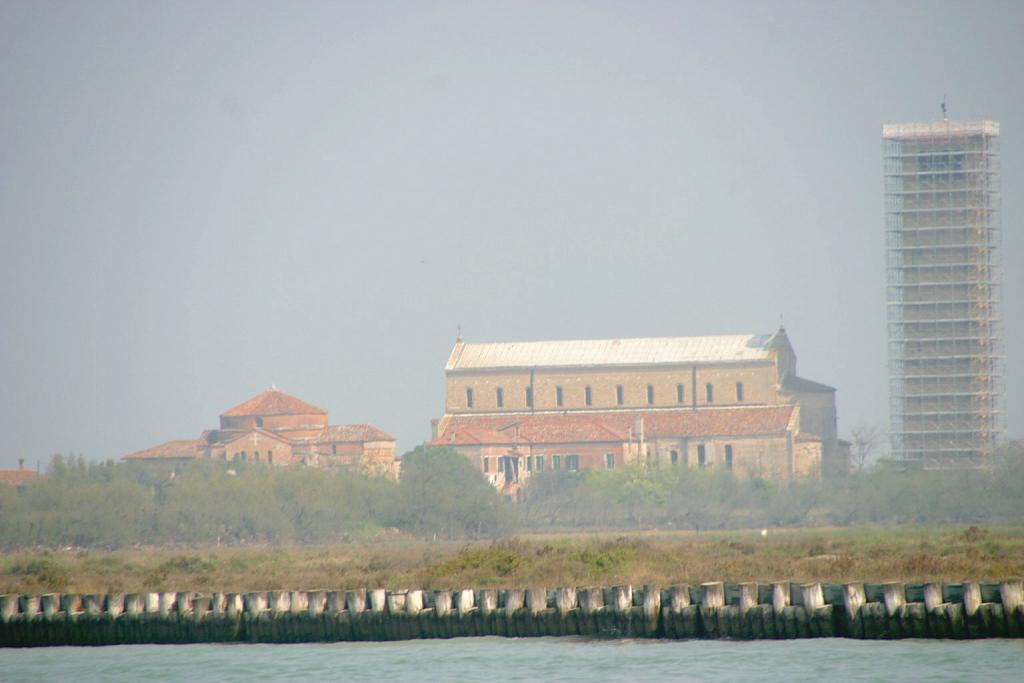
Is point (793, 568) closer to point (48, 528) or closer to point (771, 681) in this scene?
point (771, 681)

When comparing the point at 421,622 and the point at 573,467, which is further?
the point at 573,467

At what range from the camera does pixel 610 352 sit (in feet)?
340

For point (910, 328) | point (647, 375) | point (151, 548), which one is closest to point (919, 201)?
point (910, 328)

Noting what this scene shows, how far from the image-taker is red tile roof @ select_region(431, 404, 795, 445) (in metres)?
95.9

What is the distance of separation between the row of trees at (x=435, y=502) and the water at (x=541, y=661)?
43564 mm

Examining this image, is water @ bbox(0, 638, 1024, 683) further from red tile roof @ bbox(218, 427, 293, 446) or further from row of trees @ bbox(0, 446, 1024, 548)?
red tile roof @ bbox(218, 427, 293, 446)

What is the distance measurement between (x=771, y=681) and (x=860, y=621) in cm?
289

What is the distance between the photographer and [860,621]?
25.9 m

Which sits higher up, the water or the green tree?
the green tree

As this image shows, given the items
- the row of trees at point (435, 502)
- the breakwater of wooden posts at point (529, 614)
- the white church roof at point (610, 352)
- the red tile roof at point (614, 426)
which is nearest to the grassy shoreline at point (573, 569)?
the breakwater of wooden posts at point (529, 614)

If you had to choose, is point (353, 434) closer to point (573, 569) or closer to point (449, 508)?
point (449, 508)

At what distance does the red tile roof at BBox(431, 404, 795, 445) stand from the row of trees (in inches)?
164

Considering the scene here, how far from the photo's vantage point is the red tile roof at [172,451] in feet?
336

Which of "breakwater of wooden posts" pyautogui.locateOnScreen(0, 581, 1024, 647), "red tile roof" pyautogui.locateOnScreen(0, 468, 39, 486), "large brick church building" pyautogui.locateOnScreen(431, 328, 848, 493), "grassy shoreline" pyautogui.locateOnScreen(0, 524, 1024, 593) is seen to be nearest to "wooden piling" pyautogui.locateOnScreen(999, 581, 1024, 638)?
"breakwater of wooden posts" pyautogui.locateOnScreen(0, 581, 1024, 647)
